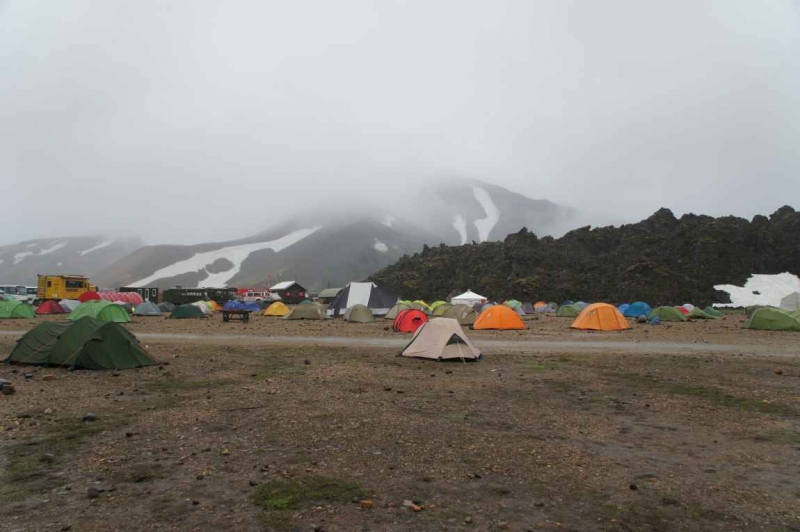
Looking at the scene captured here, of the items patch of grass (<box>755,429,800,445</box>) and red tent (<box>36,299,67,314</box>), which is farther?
red tent (<box>36,299,67,314</box>)

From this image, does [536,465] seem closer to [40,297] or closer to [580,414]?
[580,414]

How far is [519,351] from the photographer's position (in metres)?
21.9

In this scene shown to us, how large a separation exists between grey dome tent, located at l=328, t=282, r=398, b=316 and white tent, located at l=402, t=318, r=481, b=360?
107ft

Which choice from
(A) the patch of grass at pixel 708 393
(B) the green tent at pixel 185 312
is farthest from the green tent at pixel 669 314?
(B) the green tent at pixel 185 312

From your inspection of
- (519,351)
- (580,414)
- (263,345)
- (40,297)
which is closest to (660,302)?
(519,351)

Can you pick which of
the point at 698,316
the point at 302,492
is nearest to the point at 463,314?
the point at 698,316

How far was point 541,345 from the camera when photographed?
24672 millimetres

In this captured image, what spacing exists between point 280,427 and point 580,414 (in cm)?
612

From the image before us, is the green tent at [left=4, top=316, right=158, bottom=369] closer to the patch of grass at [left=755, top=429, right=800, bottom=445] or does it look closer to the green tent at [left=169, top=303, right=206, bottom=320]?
the patch of grass at [left=755, top=429, right=800, bottom=445]

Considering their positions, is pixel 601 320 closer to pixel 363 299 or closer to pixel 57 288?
pixel 363 299

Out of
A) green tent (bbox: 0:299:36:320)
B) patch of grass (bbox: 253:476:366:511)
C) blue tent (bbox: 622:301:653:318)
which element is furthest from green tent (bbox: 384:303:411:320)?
patch of grass (bbox: 253:476:366:511)

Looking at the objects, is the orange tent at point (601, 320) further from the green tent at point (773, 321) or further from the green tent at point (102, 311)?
the green tent at point (102, 311)

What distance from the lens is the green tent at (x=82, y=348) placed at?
596 inches

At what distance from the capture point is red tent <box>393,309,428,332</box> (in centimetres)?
3241
